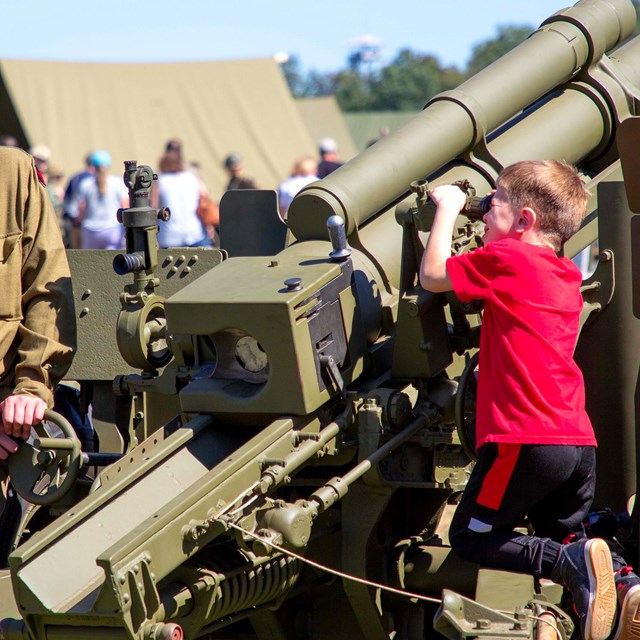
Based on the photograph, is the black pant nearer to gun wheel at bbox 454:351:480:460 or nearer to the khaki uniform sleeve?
gun wheel at bbox 454:351:480:460

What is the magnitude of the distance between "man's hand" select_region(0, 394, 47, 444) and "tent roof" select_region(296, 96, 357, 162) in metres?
17.7

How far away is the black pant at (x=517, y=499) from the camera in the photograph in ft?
11.3

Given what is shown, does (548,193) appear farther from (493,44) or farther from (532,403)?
(493,44)

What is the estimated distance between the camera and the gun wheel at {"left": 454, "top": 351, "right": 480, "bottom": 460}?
3.78 m

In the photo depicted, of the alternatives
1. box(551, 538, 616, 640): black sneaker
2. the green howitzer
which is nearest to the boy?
box(551, 538, 616, 640): black sneaker

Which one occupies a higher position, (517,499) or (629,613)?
(517,499)

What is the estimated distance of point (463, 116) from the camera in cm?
461

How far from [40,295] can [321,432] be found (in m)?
1.06

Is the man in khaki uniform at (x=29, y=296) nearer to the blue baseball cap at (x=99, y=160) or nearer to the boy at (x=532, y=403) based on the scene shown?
the boy at (x=532, y=403)

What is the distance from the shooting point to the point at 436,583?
391cm

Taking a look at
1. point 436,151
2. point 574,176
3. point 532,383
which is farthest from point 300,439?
point 436,151

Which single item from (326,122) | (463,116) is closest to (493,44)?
(326,122)

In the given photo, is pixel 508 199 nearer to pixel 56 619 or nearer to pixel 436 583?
pixel 436 583

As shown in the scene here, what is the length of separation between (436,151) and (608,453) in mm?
1191
